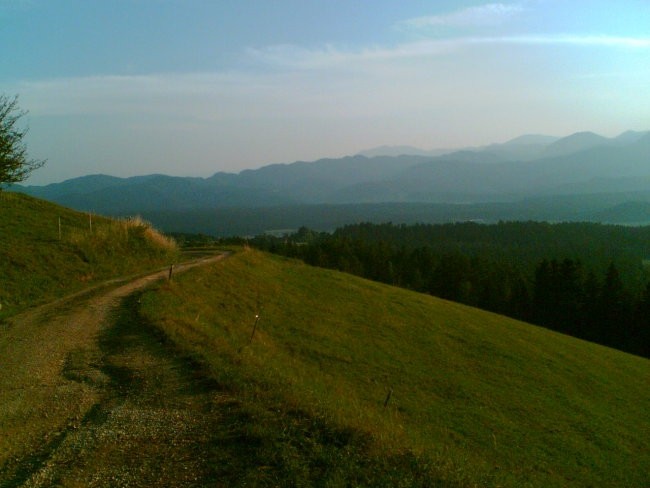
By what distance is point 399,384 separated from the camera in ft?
67.2

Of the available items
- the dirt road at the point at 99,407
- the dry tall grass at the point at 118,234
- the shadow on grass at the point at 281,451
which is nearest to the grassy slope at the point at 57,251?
the dry tall grass at the point at 118,234

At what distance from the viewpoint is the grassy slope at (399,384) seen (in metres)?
7.92

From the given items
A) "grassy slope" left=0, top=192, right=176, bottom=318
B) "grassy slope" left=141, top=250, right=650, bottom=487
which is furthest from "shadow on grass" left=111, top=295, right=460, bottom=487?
"grassy slope" left=0, top=192, right=176, bottom=318

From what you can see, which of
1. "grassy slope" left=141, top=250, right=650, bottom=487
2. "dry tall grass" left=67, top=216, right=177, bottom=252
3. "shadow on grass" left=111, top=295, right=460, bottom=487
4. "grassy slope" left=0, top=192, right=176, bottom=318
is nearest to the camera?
"shadow on grass" left=111, top=295, right=460, bottom=487

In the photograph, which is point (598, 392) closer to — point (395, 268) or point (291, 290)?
point (291, 290)

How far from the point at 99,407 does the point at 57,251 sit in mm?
17395

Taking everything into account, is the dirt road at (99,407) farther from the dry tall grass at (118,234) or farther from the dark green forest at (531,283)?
the dark green forest at (531,283)

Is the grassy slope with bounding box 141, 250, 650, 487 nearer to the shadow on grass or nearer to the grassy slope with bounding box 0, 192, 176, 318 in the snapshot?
the shadow on grass

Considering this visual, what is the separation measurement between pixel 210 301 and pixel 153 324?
8040 millimetres

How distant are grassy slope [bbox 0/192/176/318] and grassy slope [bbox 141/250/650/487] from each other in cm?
469

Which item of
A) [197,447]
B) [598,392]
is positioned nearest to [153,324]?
[197,447]

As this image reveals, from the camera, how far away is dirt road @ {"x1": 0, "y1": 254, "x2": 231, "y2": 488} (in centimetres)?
659

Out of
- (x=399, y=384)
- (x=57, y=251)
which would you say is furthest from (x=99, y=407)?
(x=57, y=251)

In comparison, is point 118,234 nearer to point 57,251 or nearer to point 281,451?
point 57,251
